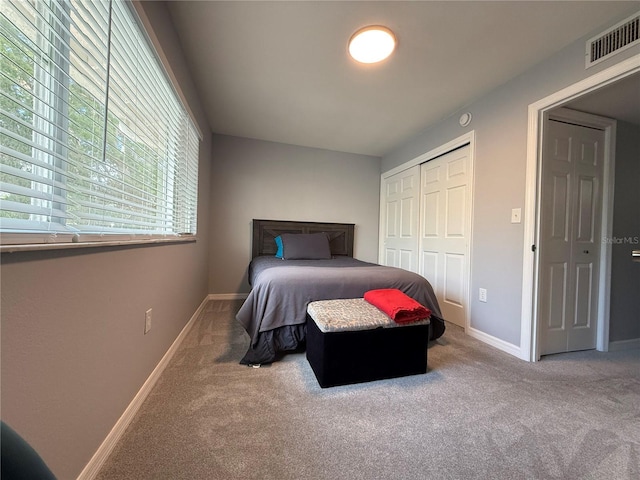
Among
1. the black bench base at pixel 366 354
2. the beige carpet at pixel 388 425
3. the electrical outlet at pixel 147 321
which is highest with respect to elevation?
the electrical outlet at pixel 147 321

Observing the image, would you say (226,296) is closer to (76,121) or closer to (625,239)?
(76,121)

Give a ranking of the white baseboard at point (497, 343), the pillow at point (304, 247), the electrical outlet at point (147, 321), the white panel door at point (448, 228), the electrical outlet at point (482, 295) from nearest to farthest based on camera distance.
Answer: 1. the electrical outlet at point (147, 321)
2. the white baseboard at point (497, 343)
3. the electrical outlet at point (482, 295)
4. the white panel door at point (448, 228)
5. the pillow at point (304, 247)

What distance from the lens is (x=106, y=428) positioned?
988 mm

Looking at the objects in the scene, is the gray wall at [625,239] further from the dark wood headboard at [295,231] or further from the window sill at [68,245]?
the window sill at [68,245]

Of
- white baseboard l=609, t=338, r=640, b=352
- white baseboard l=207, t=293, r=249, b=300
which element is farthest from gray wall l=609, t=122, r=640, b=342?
white baseboard l=207, t=293, r=249, b=300

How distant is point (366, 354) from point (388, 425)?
388 millimetres

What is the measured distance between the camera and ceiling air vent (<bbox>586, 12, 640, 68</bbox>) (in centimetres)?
138

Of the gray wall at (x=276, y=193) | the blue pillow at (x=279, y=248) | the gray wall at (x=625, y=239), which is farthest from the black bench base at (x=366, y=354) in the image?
the gray wall at (x=276, y=193)

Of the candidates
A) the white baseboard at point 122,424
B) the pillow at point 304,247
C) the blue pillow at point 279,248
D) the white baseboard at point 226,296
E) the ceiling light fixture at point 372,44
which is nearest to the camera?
the white baseboard at point 122,424

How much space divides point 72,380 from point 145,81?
139 cm

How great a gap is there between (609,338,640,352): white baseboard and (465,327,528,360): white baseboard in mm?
956

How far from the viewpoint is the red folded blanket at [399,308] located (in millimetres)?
1524

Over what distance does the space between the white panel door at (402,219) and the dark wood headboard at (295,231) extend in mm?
587

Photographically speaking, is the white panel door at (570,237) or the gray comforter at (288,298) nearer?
the gray comforter at (288,298)
